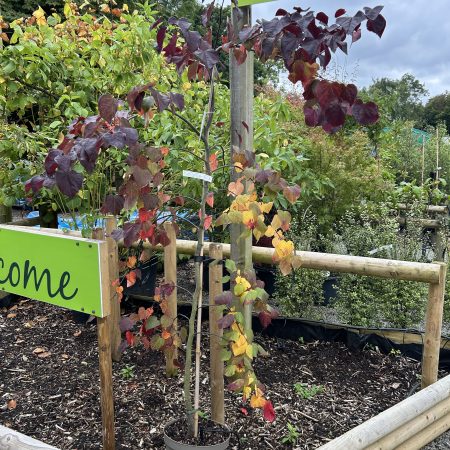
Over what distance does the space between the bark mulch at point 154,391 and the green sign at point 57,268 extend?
0.88 m

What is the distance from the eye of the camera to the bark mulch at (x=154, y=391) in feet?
8.05

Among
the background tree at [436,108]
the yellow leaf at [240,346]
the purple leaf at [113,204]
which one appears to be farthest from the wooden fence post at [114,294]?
the background tree at [436,108]

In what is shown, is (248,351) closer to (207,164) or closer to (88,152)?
(207,164)

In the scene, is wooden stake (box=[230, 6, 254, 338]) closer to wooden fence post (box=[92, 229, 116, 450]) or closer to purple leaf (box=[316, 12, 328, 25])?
wooden fence post (box=[92, 229, 116, 450])

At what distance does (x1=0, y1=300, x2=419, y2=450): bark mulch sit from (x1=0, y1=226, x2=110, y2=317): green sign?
2.88 feet

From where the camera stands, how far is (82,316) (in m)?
3.83

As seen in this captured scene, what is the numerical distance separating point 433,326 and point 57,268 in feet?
6.19

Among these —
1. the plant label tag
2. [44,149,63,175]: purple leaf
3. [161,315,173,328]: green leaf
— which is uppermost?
[44,149,63,175]: purple leaf

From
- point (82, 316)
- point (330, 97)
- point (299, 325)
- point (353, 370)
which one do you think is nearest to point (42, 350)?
point (82, 316)

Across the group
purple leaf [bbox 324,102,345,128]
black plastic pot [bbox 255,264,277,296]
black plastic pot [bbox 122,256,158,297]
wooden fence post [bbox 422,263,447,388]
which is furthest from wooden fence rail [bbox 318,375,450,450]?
black plastic pot [bbox 122,256,158,297]

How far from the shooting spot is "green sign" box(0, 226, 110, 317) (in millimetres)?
1746

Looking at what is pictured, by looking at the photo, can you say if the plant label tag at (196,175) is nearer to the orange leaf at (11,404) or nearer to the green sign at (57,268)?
the green sign at (57,268)

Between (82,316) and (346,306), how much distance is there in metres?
1.94

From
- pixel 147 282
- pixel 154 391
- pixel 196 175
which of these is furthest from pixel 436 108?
pixel 196 175
